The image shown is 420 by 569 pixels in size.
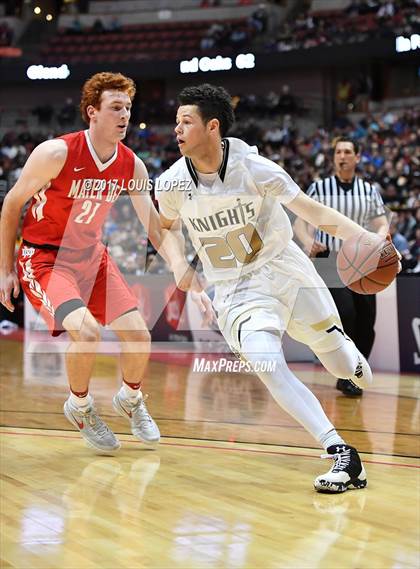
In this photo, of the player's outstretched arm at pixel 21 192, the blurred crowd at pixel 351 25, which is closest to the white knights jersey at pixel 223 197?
the player's outstretched arm at pixel 21 192

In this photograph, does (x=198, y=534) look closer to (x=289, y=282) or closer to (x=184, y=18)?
(x=289, y=282)

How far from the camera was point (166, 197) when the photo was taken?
4777mm

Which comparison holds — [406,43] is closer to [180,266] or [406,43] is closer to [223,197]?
[223,197]

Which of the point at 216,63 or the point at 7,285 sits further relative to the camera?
the point at 216,63

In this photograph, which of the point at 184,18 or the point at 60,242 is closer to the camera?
the point at 60,242

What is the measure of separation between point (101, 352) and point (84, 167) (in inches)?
290

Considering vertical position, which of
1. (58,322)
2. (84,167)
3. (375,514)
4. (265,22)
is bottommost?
(375,514)

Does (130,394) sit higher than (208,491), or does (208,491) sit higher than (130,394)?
(130,394)

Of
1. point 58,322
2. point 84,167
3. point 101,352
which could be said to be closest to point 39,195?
point 84,167

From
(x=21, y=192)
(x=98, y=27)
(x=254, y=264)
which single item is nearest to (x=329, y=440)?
(x=254, y=264)

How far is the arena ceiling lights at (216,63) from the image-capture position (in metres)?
23.5

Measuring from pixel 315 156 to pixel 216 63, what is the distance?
214 inches

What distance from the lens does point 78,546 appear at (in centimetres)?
396

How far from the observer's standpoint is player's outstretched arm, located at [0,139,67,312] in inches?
200
